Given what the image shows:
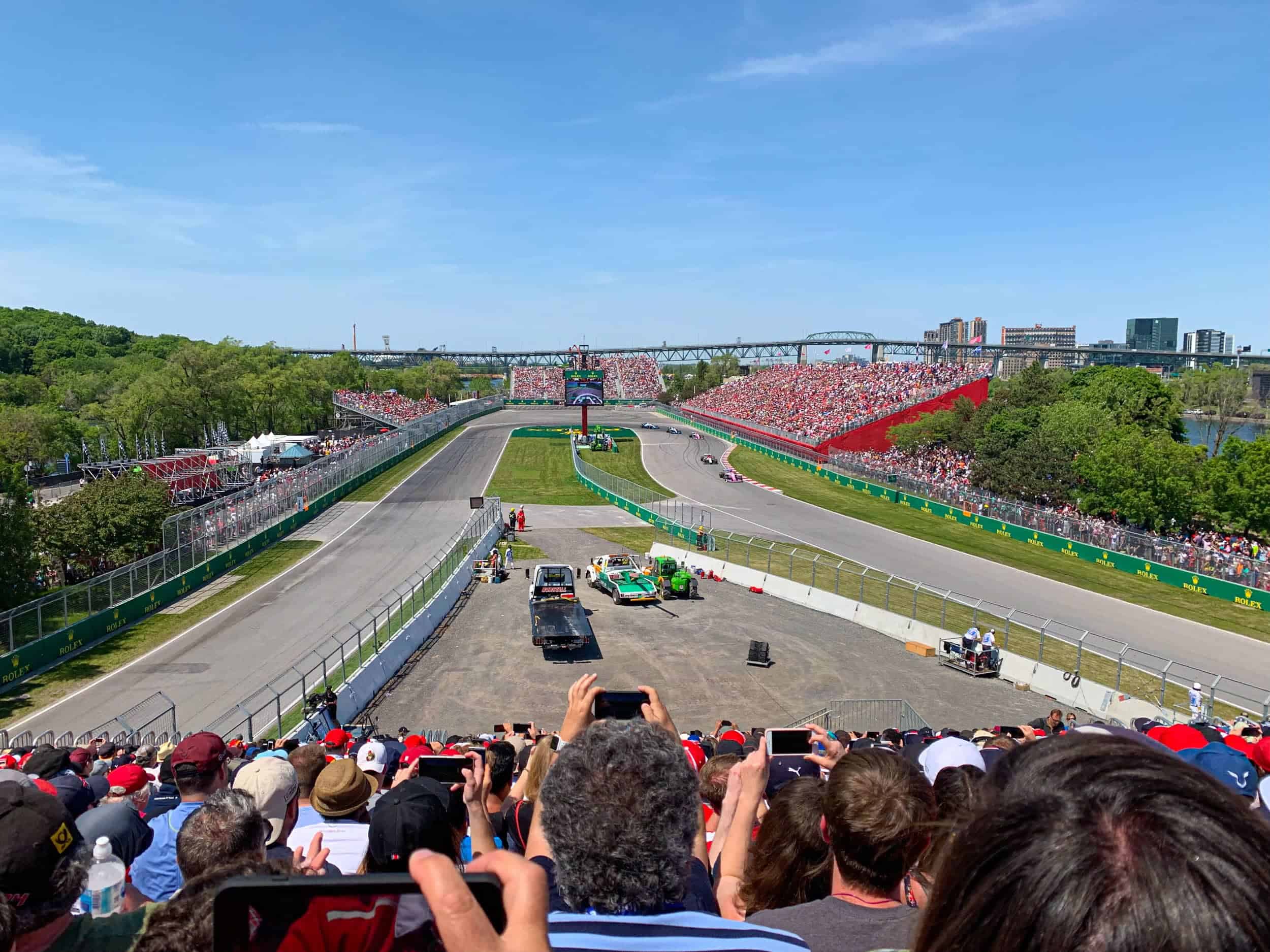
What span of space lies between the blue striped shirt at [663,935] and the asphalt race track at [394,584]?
19632 millimetres

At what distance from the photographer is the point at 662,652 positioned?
78.6 ft

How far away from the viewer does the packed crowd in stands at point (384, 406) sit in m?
99.2

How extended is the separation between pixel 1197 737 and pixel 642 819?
865 centimetres

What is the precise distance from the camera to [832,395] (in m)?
86.7

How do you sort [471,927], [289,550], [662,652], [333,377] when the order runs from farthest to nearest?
1. [333,377]
2. [289,550]
3. [662,652]
4. [471,927]

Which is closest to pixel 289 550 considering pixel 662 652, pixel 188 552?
pixel 188 552

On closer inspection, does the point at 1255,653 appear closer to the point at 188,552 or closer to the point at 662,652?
the point at 662,652

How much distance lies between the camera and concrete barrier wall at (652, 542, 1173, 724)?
1923 cm

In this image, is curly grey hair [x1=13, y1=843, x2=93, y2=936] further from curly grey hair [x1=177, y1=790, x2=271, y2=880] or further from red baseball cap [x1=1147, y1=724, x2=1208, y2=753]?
red baseball cap [x1=1147, y1=724, x2=1208, y2=753]

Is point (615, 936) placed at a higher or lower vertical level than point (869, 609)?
higher

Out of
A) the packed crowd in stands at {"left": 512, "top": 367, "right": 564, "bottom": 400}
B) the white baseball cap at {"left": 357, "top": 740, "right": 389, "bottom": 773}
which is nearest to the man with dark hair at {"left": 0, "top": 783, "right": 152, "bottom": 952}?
the white baseball cap at {"left": 357, "top": 740, "right": 389, "bottom": 773}

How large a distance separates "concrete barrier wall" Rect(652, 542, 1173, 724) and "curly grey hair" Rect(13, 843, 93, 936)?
63.8 ft

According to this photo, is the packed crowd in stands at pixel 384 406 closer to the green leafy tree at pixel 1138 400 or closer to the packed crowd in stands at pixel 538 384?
the packed crowd in stands at pixel 538 384

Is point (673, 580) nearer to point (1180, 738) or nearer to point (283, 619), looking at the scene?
point (283, 619)
